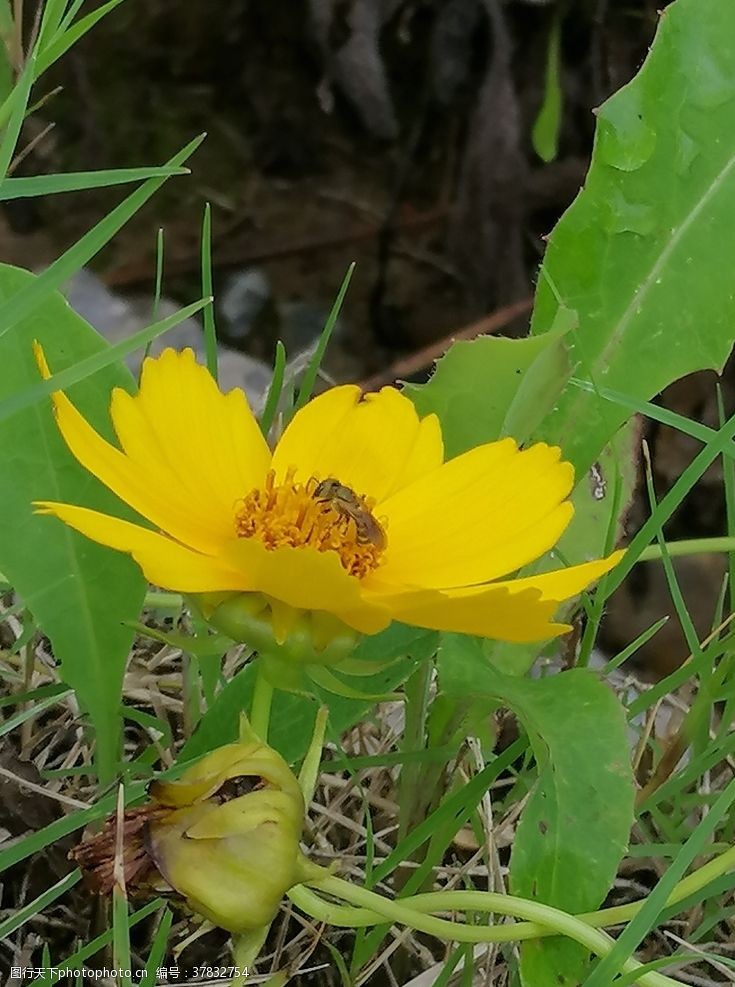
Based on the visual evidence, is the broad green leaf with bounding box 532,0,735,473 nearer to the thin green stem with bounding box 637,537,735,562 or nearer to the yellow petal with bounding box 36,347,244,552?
the thin green stem with bounding box 637,537,735,562

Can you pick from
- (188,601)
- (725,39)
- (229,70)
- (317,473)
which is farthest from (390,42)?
(188,601)

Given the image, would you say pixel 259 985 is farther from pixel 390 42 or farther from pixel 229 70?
pixel 229 70

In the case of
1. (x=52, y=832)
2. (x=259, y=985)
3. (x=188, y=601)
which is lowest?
(x=259, y=985)

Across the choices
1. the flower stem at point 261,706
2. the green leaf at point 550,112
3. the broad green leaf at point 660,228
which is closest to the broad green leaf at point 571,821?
the flower stem at point 261,706

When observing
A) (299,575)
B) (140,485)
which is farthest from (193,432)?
(299,575)

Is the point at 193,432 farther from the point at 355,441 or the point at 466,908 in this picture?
the point at 466,908

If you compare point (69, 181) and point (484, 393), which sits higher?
point (69, 181)

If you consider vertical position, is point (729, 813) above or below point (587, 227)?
below
